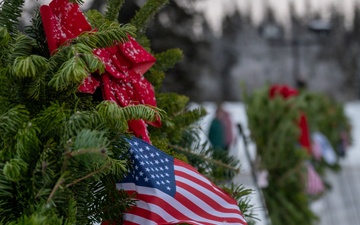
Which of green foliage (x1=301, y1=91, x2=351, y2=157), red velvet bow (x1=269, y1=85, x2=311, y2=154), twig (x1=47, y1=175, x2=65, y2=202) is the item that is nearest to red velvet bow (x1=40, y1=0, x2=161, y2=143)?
twig (x1=47, y1=175, x2=65, y2=202)

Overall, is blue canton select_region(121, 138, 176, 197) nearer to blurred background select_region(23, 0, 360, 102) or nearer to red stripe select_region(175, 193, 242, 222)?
red stripe select_region(175, 193, 242, 222)

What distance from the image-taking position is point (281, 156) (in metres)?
8.27

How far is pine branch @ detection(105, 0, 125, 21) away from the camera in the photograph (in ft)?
6.95

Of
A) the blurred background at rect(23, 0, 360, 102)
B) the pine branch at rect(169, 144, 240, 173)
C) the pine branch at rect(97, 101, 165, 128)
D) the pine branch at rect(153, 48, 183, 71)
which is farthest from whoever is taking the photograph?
the blurred background at rect(23, 0, 360, 102)

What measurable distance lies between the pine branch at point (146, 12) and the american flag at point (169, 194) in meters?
0.47

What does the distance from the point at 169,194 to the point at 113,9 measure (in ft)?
1.86

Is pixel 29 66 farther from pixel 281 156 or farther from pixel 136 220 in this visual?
pixel 281 156

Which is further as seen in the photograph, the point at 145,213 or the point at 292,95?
the point at 292,95

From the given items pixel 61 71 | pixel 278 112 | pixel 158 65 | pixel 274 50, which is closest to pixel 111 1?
pixel 158 65

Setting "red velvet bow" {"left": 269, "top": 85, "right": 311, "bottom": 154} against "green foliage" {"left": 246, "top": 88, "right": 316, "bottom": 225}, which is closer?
"green foliage" {"left": 246, "top": 88, "right": 316, "bottom": 225}

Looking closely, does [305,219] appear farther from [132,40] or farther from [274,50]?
[274,50]

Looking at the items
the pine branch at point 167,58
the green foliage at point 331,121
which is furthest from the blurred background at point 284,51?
the pine branch at point 167,58

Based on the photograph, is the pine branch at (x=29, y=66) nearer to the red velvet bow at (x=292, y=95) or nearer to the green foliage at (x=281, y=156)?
the green foliage at (x=281, y=156)

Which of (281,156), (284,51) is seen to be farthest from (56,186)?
(284,51)
